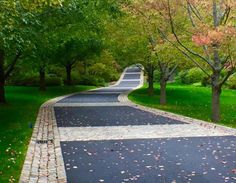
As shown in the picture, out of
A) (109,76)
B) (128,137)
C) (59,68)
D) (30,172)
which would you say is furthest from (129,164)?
(109,76)

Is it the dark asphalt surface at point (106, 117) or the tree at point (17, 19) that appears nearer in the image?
the tree at point (17, 19)

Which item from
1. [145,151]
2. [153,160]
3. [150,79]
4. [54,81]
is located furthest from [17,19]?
[54,81]

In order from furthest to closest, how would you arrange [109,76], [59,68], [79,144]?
1. [109,76]
2. [59,68]
3. [79,144]

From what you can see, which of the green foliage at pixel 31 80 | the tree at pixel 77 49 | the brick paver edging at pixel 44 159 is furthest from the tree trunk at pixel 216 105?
the green foliage at pixel 31 80

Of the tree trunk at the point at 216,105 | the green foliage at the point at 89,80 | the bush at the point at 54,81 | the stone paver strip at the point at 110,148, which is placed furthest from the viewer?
the green foliage at the point at 89,80

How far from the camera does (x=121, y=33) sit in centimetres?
2748

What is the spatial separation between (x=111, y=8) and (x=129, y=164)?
1031 cm

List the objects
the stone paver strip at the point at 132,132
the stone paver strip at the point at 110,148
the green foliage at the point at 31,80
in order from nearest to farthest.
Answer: the stone paver strip at the point at 110,148 < the stone paver strip at the point at 132,132 < the green foliage at the point at 31,80

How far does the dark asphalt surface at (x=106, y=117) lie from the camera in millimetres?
15999

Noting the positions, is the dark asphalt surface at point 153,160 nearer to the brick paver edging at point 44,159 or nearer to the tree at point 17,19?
the brick paver edging at point 44,159

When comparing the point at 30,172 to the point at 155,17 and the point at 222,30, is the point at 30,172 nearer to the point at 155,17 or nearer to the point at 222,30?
the point at 222,30

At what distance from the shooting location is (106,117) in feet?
58.9

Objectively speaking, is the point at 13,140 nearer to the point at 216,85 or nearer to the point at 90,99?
the point at 216,85

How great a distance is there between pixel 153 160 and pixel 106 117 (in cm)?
871
